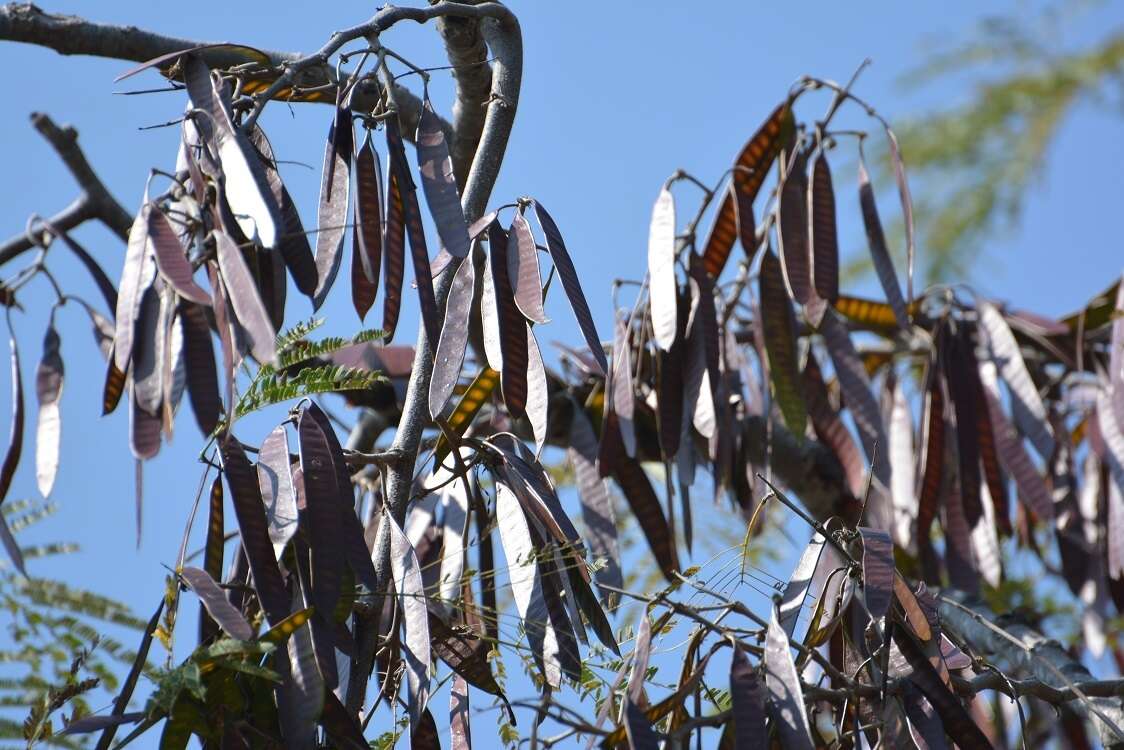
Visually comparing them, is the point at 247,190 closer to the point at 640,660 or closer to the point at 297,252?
the point at 297,252

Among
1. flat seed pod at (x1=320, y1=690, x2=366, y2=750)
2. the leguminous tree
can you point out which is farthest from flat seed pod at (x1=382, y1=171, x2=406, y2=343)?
flat seed pod at (x1=320, y1=690, x2=366, y2=750)

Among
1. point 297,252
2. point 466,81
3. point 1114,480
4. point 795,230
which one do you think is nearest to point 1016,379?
point 1114,480

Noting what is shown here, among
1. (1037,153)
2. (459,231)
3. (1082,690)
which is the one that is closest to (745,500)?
(1082,690)

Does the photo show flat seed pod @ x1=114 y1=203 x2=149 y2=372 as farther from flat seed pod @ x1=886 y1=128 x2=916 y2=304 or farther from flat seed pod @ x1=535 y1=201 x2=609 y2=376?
flat seed pod @ x1=886 y1=128 x2=916 y2=304

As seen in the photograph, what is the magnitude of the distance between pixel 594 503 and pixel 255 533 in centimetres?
74

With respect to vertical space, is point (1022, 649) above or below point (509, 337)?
below

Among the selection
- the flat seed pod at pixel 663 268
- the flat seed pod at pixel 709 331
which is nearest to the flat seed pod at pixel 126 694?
the flat seed pod at pixel 663 268

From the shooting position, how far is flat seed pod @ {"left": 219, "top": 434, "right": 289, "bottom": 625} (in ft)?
3.36

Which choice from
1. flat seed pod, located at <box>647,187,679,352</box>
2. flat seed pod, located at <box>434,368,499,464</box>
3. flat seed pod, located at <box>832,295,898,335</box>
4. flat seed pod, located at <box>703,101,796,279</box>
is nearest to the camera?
flat seed pod, located at <box>434,368,499,464</box>

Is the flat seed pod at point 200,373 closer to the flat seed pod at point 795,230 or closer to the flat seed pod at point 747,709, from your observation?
the flat seed pod at point 747,709

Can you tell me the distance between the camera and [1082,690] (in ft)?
3.97

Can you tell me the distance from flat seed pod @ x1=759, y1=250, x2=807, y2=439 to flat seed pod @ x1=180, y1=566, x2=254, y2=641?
94 centimetres

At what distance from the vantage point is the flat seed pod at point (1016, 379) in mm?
1987

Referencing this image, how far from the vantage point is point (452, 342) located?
1094 mm
